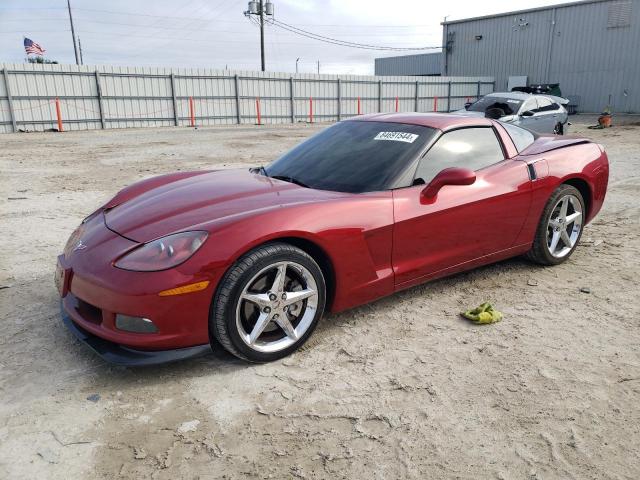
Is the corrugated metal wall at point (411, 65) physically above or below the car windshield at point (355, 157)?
above

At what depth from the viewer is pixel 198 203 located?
3.03 m

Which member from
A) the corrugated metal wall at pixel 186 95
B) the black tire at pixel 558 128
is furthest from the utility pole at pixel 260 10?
the black tire at pixel 558 128

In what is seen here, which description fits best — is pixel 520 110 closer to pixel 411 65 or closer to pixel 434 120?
pixel 434 120

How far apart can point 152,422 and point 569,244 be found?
3.59m

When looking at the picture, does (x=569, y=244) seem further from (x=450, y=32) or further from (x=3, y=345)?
(x=450, y=32)

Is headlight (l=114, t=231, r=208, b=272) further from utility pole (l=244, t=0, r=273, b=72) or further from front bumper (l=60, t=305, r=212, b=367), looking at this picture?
utility pole (l=244, t=0, r=273, b=72)

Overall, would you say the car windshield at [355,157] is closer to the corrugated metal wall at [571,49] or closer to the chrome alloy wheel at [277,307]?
the chrome alloy wheel at [277,307]

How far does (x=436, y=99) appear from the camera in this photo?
1211 inches

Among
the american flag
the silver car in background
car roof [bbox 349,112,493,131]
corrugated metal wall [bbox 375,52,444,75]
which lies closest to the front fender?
car roof [bbox 349,112,493,131]

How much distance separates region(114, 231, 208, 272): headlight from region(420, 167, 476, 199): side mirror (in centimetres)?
147

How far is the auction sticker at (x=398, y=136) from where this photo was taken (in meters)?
3.50

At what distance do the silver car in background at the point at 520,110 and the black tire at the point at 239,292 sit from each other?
394 inches

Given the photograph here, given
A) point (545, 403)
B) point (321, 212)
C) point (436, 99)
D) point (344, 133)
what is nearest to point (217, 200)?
point (321, 212)

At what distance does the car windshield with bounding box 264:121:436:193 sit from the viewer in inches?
129
